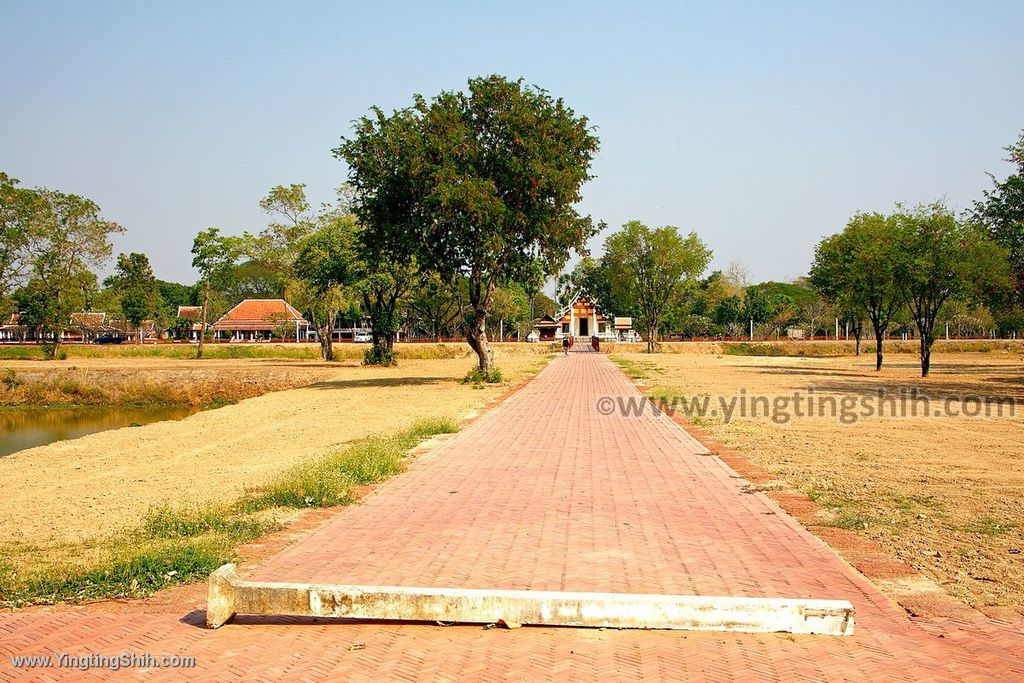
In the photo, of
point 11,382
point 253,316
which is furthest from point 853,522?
point 253,316

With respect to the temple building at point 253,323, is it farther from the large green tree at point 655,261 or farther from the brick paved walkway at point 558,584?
the brick paved walkway at point 558,584

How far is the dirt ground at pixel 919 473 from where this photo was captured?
23.8 feet

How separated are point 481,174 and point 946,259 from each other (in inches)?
719

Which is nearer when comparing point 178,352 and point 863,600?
point 863,600

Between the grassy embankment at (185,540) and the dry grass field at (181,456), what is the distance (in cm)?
37

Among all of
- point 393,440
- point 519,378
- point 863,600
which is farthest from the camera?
point 519,378

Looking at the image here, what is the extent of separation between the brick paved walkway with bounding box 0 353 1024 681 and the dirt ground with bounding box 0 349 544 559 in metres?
2.61

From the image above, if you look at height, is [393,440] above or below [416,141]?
below

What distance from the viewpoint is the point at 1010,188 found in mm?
27172

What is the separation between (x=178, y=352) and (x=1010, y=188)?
2139 inches

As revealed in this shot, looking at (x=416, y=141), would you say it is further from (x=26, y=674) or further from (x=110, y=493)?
(x=26, y=674)

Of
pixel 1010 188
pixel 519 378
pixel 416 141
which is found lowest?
pixel 519 378

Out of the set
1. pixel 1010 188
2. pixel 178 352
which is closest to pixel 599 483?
pixel 1010 188

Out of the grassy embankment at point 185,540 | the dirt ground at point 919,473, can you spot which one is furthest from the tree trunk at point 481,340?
the grassy embankment at point 185,540
